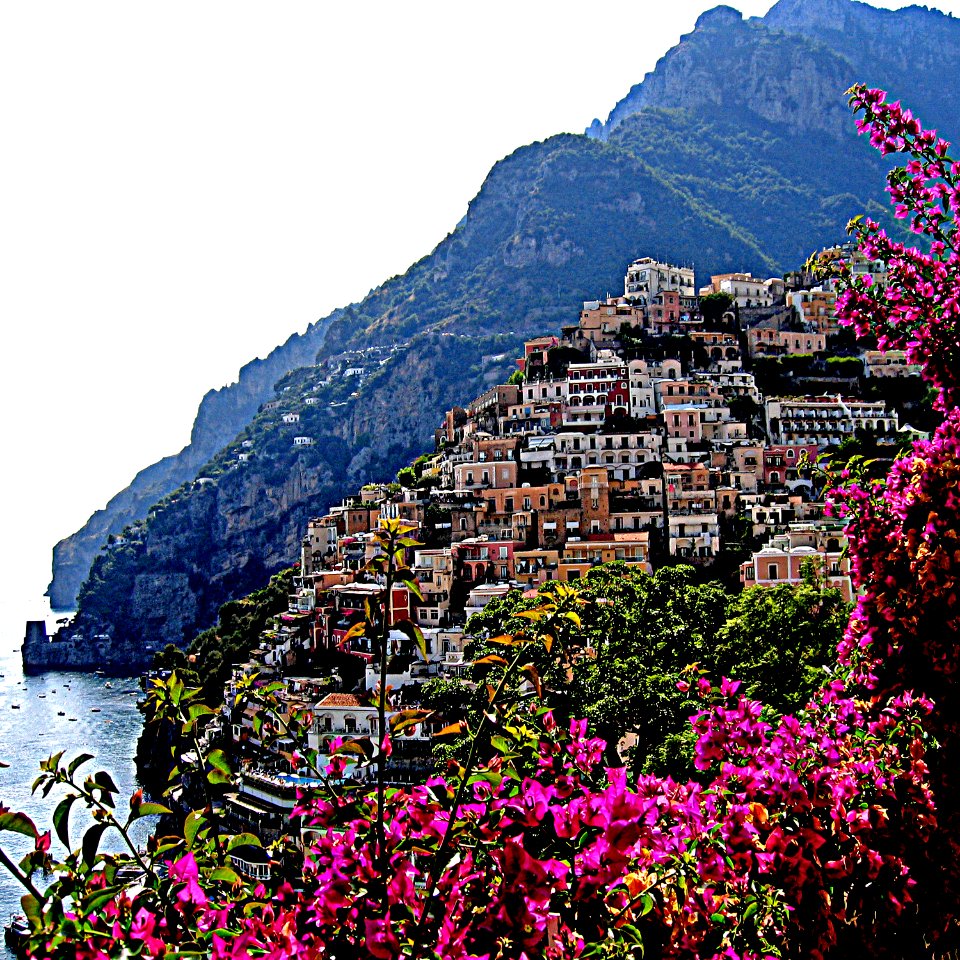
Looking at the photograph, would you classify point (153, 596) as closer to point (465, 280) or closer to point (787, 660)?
point (465, 280)

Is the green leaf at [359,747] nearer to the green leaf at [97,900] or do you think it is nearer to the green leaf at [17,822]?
the green leaf at [97,900]

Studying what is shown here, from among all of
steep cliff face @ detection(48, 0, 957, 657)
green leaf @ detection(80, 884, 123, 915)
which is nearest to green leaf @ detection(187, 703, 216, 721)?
green leaf @ detection(80, 884, 123, 915)

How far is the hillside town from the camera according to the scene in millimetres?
38062

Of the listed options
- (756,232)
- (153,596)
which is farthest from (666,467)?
(756,232)

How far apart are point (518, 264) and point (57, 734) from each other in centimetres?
9663

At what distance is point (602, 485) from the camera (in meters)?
45.1

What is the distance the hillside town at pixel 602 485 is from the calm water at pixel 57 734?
24.7ft

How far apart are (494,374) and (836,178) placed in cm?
6975

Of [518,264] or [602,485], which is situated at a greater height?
[518,264]

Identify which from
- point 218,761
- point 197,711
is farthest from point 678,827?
point 197,711

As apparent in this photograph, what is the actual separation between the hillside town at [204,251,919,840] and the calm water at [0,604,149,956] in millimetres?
7531

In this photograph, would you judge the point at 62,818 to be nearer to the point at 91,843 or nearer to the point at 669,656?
the point at 91,843

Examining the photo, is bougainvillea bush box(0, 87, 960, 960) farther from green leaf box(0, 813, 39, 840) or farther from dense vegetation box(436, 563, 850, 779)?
dense vegetation box(436, 563, 850, 779)

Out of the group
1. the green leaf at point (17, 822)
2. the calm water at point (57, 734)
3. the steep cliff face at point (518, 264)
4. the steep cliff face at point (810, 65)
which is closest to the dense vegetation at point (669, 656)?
the calm water at point (57, 734)
